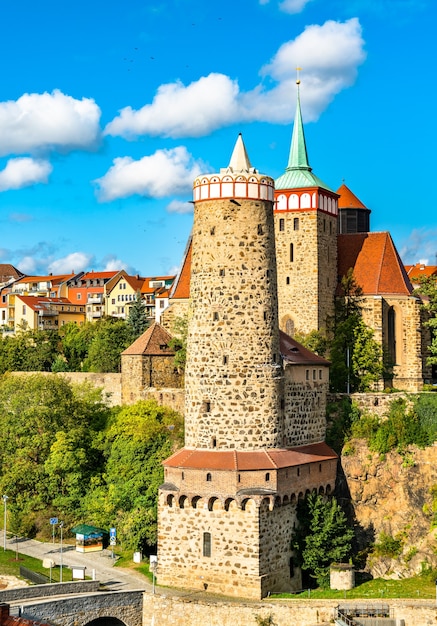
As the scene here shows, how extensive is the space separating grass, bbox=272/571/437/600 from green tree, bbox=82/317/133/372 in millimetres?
29971

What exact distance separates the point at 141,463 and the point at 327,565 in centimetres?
1081

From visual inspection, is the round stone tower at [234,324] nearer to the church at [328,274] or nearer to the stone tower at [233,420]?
the stone tower at [233,420]

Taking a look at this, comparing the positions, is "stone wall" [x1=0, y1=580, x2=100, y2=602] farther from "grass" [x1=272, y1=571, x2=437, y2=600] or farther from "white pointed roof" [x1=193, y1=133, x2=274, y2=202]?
"white pointed roof" [x1=193, y1=133, x2=274, y2=202]

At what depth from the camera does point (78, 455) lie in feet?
152

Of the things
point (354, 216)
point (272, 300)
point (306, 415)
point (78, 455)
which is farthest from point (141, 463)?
point (354, 216)

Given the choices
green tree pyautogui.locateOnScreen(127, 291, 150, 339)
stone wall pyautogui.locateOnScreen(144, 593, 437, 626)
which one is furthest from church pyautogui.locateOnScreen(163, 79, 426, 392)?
green tree pyautogui.locateOnScreen(127, 291, 150, 339)

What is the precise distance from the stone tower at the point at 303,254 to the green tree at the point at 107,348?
708 inches

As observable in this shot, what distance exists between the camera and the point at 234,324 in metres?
37.0

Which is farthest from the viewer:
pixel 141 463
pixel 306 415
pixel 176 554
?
pixel 141 463

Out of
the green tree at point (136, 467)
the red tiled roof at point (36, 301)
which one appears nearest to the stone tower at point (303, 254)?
the green tree at point (136, 467)

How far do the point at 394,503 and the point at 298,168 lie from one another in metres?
19.1

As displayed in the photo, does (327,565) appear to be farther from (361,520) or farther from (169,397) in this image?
(169,397)

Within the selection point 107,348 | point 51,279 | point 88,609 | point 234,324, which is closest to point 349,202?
point 107,348

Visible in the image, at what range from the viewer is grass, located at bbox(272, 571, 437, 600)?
3481 cm
